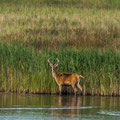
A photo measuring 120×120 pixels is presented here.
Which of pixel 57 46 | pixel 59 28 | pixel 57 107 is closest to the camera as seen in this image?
pixel 57 107

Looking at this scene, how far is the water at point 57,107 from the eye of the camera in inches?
498

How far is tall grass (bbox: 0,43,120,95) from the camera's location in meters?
18.3

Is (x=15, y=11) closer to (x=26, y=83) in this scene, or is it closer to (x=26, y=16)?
(x=26, y=16)

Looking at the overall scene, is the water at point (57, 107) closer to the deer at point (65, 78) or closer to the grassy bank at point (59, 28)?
the deer at point (65, 78)

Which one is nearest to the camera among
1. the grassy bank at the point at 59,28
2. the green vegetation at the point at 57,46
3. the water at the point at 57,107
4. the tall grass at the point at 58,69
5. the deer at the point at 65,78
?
the water at the point at 57,107

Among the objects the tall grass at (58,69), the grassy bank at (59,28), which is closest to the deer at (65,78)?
the tall grass at (58,69)

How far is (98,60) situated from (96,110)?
4897 millimetres

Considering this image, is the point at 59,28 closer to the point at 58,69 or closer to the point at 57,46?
the point at 57,46

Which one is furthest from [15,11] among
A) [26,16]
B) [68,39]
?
[68,39]

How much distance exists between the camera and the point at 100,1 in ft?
176

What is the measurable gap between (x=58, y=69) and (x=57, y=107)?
4.88 m

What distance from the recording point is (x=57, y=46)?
89.1 feet

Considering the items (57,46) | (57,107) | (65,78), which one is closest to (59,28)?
(57,46)

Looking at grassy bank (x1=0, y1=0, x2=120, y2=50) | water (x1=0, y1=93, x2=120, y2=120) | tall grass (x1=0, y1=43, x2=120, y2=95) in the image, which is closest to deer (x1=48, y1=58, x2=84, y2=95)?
tall grass (x1=0, y1=43, x2=120, y2=95)
